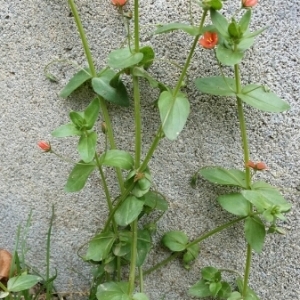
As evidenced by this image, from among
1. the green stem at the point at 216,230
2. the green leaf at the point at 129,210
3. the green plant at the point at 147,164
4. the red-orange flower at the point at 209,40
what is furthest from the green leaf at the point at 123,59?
the green stem at the point at 216,230

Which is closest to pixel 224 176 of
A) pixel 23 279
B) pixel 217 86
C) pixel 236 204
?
pixel 236 204

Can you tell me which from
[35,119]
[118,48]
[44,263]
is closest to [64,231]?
[44,263]

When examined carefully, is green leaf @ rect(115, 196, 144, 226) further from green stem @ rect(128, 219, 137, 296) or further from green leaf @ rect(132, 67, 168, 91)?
green leaf @ rect(132, 67, 168, 91)

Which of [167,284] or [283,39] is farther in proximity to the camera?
[167,284]

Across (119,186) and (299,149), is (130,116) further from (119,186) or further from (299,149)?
(299,149)

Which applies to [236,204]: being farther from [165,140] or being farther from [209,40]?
[209,40]

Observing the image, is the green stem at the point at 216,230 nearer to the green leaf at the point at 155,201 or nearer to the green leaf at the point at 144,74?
the green leaf at the point at 155,201
